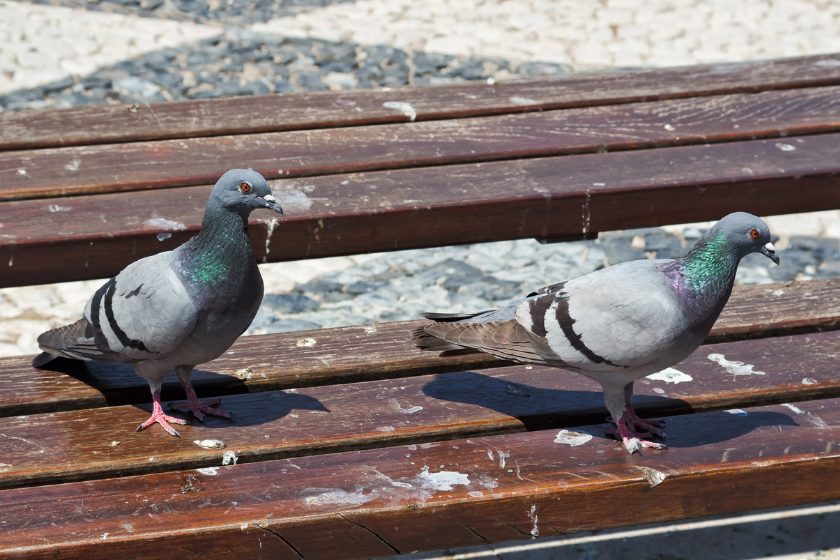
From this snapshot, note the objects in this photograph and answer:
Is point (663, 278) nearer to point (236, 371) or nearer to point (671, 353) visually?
point (671, 353)

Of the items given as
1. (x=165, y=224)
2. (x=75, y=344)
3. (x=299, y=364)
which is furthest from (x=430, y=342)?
(x=75, y=344)

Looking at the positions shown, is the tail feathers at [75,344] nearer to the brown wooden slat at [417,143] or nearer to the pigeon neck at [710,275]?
the brown wooden slat at [417,143]

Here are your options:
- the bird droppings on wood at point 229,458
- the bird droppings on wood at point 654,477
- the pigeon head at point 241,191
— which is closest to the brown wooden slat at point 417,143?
the pigeon head at point 241,191

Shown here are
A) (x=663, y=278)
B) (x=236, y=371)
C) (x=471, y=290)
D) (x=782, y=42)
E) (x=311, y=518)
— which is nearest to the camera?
(x=311, y=518)

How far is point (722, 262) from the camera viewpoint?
2.36 metres

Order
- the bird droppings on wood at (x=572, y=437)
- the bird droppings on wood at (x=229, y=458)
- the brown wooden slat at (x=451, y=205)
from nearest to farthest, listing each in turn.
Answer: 1. the bird droppings on wood at (x=229, y=458)
2. the bird droppings on wood at (x=572, y=437)
3. the brown wooden slat at (x=451, y=205)

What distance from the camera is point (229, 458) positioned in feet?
7.46

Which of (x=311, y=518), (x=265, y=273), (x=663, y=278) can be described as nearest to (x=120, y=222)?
(x=311, y=518)

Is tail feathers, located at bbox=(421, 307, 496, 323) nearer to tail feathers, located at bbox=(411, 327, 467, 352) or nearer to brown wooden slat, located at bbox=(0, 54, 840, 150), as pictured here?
tail feathers, located at bbox=(411, 327, 467, 352)

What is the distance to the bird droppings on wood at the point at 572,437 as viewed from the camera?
2.38 metres

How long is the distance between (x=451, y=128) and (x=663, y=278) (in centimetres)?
123

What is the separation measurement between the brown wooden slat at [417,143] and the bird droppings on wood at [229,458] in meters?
1.04

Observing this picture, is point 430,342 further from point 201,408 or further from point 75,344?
point 75,344

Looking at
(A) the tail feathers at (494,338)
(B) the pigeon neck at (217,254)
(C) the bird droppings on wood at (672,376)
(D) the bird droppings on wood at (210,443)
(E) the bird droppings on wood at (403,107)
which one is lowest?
(D) the bird droppings on wood at (210,443)
